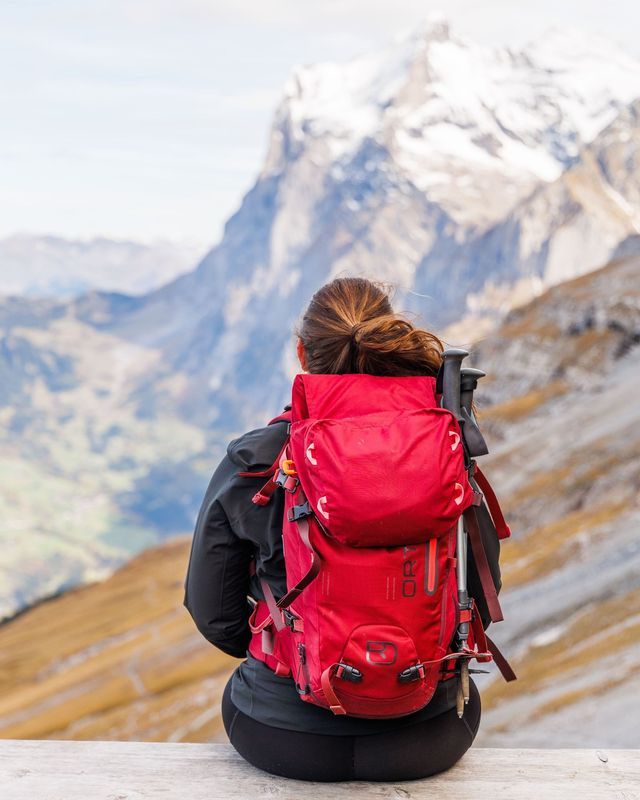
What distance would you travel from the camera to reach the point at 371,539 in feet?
20.1

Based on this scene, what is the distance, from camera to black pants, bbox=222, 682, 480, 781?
6863mm

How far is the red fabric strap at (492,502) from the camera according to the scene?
6.85 metres

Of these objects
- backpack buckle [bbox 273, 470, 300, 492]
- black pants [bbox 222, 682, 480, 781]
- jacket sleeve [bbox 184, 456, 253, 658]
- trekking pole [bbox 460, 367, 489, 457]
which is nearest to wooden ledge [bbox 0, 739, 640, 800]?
black pants [bbox 222, 682, 480, 781]

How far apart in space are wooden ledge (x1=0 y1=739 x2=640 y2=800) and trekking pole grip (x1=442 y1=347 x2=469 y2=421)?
8.87 ft

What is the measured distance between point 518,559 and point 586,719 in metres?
25.5

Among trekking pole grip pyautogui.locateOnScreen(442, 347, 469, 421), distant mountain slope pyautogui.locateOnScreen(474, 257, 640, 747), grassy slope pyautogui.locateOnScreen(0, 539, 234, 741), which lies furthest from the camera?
grassy slope pyautogui.locateOnScreen(0, 539, 234, 741)

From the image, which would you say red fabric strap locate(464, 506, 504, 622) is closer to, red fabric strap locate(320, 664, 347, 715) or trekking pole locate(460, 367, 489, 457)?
trekking pole locate(460, 367, 489, 457)

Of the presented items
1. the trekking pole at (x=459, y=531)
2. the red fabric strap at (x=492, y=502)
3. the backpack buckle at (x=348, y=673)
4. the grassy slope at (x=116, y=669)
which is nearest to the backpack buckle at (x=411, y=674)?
the backpack buckle at (x=348, y=673)

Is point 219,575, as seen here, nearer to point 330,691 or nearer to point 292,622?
point 292,622

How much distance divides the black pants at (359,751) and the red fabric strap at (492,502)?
137cm

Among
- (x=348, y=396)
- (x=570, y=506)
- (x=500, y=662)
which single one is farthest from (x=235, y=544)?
(x=570, y=506)

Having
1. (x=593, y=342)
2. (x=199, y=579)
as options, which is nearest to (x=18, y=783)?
(x=199, y=579)

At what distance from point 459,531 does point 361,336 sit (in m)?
1.48

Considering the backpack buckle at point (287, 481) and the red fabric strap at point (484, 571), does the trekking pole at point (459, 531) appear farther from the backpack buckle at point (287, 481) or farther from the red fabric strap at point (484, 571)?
the backpack buckle at point (287, 481)
